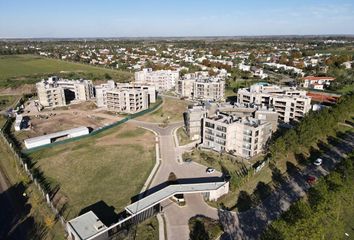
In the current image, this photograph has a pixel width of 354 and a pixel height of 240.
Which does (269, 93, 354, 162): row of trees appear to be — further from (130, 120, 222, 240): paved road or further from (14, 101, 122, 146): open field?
(14, 101, 122, 146): open field

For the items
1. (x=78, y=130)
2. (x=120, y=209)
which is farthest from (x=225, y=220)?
(x=78, y=130)

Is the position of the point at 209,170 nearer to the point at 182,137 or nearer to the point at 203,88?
the point at 182,137

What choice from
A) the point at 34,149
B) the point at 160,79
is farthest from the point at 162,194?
the point at 160,79

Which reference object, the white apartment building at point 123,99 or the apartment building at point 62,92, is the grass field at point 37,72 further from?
the white apartment building at point 123,99

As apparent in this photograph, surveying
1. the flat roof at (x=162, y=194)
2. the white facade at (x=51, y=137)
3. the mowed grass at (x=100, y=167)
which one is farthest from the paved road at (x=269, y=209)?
the white facade at (x=51, y=137)

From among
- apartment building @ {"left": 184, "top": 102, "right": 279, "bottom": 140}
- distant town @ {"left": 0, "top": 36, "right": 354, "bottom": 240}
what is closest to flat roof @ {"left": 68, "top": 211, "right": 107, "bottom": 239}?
distant town @ {"left": 0, "top": 36, "right": 354, "bottom": 240}
